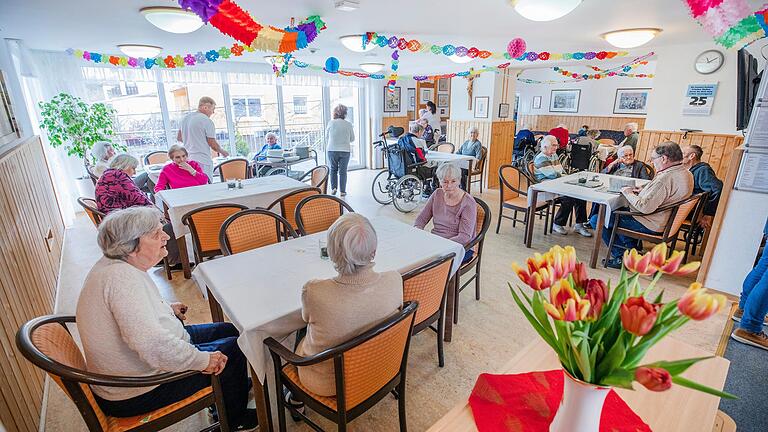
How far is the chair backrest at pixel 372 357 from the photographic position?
1.19 m

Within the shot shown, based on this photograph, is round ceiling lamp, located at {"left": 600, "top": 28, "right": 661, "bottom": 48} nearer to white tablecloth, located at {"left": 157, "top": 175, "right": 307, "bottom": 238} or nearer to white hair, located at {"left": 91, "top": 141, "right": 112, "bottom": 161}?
white tablecloth, located at {"left": 157, "top": 175, "right": 307, "bottom": 238}

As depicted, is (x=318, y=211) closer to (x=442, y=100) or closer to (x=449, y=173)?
(x=449, y=173)

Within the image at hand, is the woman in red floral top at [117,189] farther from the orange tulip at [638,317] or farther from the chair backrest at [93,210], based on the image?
the orange tulip at [638,317]

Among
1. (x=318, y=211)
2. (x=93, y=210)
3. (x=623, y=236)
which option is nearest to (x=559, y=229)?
(x=623, y=236)

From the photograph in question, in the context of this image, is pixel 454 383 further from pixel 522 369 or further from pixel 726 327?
pixel 726 327

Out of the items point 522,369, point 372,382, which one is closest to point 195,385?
point 372,382

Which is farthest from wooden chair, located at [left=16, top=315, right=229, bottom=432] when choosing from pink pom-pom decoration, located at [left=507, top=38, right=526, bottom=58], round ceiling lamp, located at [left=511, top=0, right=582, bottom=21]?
pink pom-pom decoration, located at [left=507, top=38, right=526, bottom=58]

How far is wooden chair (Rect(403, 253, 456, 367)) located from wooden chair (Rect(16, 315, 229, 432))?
848 millimetres

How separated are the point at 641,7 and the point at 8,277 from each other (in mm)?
4558

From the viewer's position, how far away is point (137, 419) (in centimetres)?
128

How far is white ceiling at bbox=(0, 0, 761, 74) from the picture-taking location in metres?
2.79

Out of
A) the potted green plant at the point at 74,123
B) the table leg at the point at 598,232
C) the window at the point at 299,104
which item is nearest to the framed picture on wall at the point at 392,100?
the window at the point at 299,104

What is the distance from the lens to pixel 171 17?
2736mm

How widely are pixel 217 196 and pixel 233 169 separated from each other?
5.67 ft
